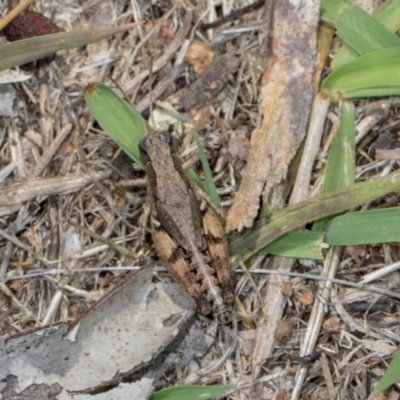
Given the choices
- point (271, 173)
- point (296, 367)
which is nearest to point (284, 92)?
point (271, 173)

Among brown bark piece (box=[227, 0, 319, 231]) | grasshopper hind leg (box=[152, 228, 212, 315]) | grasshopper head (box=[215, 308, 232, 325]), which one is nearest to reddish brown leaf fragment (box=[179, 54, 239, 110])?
→ brown bark piece (box=[227, 0, 319, 231])

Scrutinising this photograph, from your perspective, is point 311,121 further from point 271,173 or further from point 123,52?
point 123,52

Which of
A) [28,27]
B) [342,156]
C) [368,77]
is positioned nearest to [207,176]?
[342,156]

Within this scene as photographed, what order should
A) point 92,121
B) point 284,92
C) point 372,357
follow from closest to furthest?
point 372,357, point 284,92, point 92,121

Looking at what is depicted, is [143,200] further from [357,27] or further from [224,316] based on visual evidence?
[357,27]

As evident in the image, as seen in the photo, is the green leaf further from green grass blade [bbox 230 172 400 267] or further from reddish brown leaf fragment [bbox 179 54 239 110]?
reddish brown leaf fragment [bbox 179 54 239 110]
